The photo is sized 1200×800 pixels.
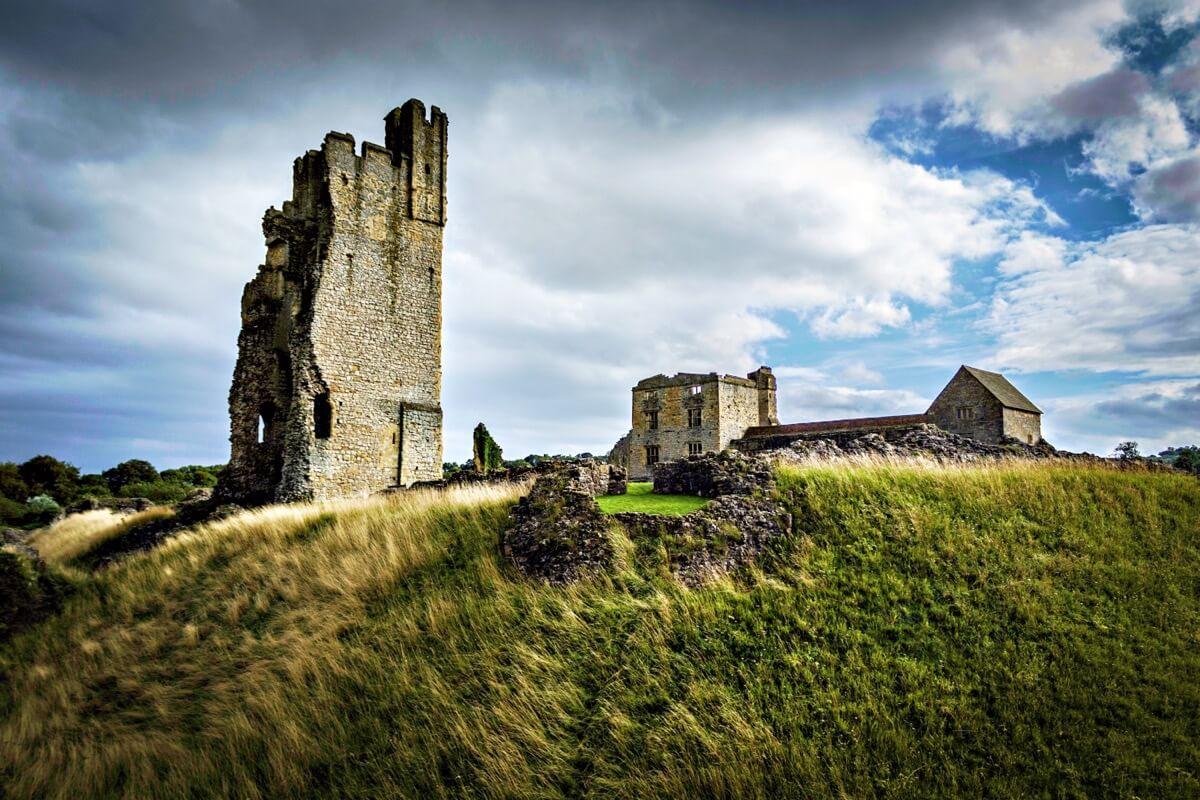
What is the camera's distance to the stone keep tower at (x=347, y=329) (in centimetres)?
1977

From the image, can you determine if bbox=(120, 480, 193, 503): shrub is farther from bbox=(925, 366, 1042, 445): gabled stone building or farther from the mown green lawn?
bbox=(925, 366, 1042, 445): gabled stone building

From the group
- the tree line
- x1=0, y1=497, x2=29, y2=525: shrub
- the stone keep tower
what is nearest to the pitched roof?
the stone keep tower

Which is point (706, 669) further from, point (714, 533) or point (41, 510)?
point (41, 510)

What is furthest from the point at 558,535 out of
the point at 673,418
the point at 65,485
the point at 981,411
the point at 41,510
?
the point at 65,485

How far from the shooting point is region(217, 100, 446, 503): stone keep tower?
19.8m

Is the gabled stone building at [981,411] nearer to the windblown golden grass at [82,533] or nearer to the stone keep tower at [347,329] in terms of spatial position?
the stone keep tower at [347,329]

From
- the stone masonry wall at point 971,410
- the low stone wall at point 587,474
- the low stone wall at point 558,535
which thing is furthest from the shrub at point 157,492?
the stone masonry wall at point 971,410

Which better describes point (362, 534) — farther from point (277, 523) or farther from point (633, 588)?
point (633, 588)

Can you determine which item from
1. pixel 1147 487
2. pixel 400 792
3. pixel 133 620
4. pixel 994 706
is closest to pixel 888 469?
pixel 1147 487

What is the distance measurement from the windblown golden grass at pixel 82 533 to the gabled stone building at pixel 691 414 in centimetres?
2630

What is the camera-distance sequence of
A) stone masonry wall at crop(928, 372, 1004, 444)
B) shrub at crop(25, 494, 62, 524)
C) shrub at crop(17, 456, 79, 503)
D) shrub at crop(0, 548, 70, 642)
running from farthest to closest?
shrub at crop(17, 456, 79, 503)
stone masonry wall at crop(928, 372, 1004, 444)
shrub at crop(25, 494, 62, 524)
shrub at crop(0, 548, 70, 642)

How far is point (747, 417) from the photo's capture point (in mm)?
42594

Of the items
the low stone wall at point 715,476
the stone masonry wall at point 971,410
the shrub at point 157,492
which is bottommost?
the shrub at point 157,492

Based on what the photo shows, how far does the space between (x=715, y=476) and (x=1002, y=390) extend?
33.1 metres
